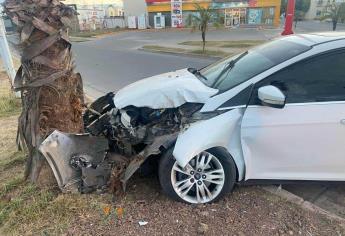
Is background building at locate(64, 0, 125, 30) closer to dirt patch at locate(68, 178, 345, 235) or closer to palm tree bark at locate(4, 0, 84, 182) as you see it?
palm tree bark at locate(4, 0, 84, 182)

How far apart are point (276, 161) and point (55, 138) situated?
228 cm

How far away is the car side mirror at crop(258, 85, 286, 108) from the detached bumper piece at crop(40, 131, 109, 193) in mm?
1737

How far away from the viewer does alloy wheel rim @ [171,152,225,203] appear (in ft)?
10.6

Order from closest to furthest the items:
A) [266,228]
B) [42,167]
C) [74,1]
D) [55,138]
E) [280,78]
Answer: [266,228], [280,78], [55,138], [42,167], [74,1]

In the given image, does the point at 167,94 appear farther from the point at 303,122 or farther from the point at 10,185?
the point at 10,185

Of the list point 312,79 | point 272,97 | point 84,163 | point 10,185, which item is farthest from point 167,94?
point 10,185

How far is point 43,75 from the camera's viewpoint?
3543 mm

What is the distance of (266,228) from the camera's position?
296cm

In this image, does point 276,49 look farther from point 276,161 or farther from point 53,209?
point 53,209

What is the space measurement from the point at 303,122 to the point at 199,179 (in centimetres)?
Result: 113

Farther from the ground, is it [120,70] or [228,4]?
[228,4]

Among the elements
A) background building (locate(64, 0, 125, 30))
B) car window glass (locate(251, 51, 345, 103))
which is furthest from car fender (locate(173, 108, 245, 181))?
background building (locate(64, 0, 125, 30))

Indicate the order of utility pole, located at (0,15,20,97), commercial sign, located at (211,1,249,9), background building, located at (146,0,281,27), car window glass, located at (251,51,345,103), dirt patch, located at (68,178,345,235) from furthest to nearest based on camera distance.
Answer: commercial sign, located at (211,1,249,9), background building, located at (146,0,281,27), utility pole, located at (0,15,20,97), car window glass, located at (251,51,345,103), dirt patch, located at (68,178,345,235)

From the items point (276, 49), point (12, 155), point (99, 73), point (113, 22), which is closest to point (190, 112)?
point (276, 49)
